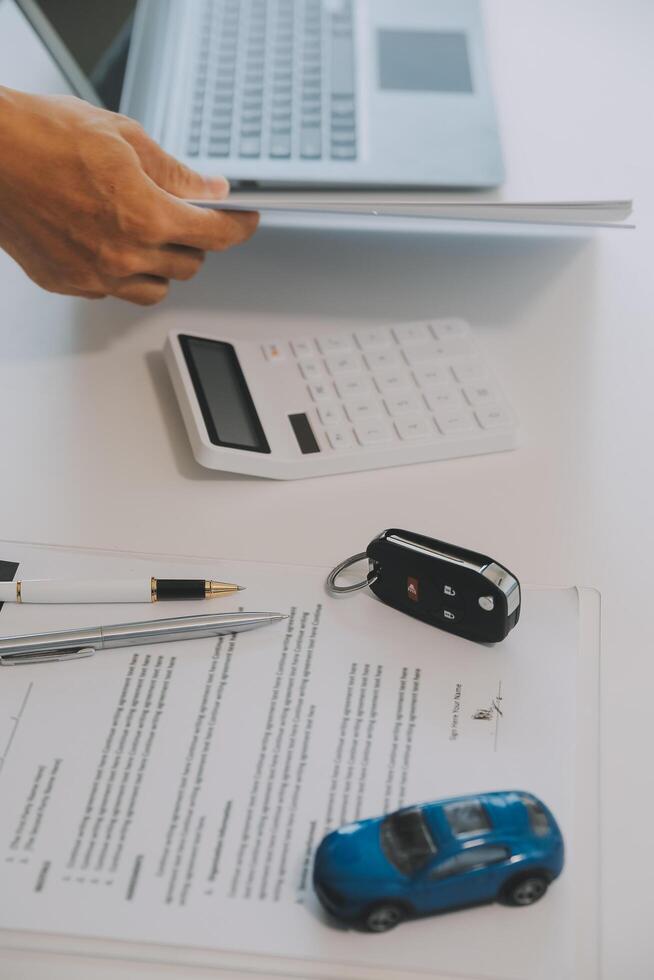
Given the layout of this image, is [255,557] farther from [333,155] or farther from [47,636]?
[333,155]

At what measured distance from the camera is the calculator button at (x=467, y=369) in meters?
0.74

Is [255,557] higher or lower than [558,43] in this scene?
lower

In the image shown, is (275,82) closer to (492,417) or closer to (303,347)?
(303,347)

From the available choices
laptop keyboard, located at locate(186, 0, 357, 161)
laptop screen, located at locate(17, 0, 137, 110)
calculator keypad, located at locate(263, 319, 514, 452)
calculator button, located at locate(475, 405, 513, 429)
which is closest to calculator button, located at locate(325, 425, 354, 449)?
calculator keypad, located at locate(263, 319, 514, 452)

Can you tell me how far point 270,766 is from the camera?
52 cm

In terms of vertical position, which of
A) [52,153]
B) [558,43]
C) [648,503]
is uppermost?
[52,153]

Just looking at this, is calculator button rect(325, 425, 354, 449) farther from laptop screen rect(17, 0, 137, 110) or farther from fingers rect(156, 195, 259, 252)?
laptop screen rect(17, 0, 137, 110)

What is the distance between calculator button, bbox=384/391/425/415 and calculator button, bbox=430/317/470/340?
8 cm

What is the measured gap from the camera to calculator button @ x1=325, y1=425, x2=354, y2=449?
2.28 ft

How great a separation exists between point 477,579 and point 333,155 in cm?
52

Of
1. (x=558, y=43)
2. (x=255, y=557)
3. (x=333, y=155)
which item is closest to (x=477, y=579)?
(x=255, y=557)

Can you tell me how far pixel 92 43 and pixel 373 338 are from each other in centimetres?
46

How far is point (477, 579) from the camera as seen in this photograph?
56 centimetres
